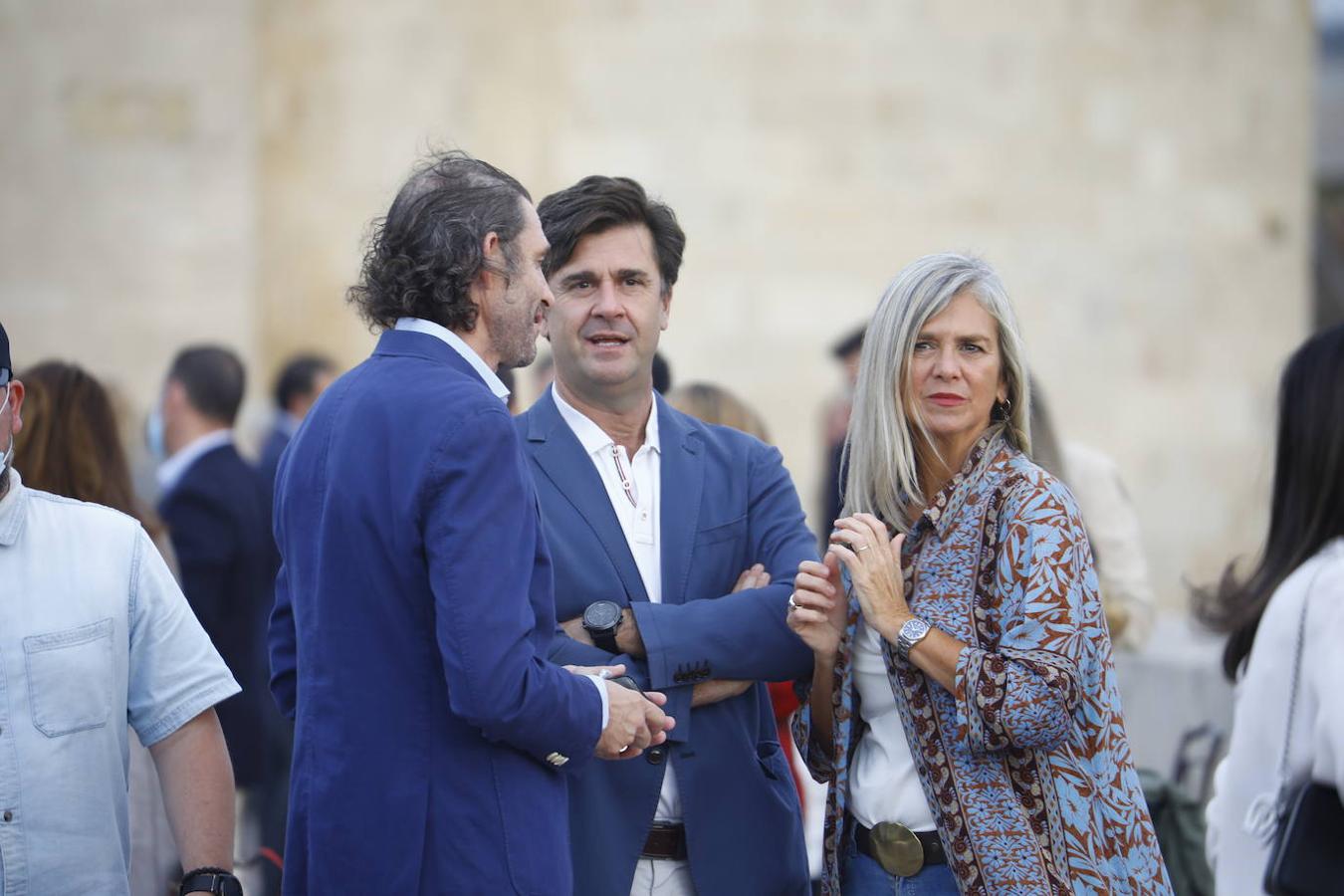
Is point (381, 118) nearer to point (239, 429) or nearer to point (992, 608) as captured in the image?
point (239, 429)

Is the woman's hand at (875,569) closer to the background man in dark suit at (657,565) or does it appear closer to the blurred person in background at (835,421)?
the background man in dark suit at (657,565)

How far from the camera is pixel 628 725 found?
9.12 ft

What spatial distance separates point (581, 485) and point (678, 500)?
7.9 inches

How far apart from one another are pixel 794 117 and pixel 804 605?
5.61 m

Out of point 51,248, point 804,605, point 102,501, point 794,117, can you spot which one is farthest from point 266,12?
point 804,605

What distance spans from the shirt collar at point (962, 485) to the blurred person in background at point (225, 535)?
321cm

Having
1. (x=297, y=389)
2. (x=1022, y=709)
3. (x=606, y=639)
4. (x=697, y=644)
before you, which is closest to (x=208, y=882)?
(x=606, y=639)

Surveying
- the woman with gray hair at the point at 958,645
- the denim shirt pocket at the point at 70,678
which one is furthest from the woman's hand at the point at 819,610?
the denim shirt pocket at the point at 70,678

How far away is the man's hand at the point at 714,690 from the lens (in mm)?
3170

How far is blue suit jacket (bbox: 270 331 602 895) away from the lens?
2551 mm

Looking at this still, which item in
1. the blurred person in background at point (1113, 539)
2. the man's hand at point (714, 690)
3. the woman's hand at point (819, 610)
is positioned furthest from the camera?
the blurred person in background at point (1113, 539)

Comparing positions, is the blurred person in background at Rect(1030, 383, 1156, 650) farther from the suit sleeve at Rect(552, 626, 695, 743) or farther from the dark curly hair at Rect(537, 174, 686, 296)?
the suit sleeve at Rect(552, 626, 695, 743)

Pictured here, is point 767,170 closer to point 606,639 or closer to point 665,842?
point 606,639

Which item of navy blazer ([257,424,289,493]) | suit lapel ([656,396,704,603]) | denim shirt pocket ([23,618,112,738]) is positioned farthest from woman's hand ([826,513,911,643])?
navy blazer ([257,424,289,493])
